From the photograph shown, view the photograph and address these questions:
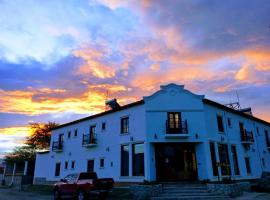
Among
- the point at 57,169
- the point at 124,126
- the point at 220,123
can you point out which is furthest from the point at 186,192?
the point at 57,169

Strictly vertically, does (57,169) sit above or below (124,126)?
below

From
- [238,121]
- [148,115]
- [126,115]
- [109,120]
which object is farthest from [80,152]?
[238,121]

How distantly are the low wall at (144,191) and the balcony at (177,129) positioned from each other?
5176 millimetres

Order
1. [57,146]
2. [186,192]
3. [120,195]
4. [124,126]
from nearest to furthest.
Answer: [186,192]
[120,195]
[124,126]
[57,146]

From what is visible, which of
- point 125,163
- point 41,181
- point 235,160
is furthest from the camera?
point 41,181

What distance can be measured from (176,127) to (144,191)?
22.8 feet

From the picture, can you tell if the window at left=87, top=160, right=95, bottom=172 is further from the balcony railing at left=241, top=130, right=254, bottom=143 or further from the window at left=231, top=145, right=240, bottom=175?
the balcony railing at left=241, top=130, right=254, bottom=143

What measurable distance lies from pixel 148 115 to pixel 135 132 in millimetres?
2070

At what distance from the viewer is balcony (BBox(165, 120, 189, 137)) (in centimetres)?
2116

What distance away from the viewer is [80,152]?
28734mm

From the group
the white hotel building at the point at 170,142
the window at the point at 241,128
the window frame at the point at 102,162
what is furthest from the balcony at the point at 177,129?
the window at the point at 241,128

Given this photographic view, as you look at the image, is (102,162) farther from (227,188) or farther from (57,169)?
(227,188)

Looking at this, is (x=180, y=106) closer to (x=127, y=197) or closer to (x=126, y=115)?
(x=126, y=115)

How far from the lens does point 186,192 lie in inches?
698
